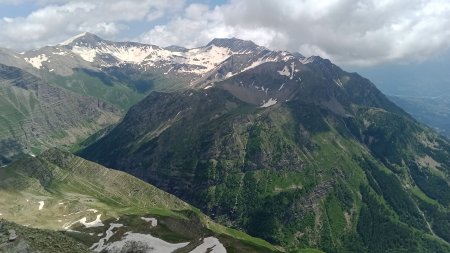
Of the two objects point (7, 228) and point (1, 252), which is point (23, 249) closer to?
point (1, 252)

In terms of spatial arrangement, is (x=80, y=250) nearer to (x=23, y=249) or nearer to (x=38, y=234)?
(x=38, y=234)

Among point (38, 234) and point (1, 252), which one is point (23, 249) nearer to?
point (1, 252)

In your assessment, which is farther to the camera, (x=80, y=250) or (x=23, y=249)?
(x=80, y=250)

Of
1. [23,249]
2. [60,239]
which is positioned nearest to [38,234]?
[60,239]

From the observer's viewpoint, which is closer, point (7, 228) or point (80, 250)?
point (7, 228)

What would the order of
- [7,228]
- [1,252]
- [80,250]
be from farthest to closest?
[80,250], [7,228], [1,252]

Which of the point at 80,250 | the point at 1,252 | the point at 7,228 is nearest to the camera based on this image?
the point at 1,252

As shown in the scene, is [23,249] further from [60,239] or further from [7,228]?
[60,239]

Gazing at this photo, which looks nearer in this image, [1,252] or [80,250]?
[1,252]
